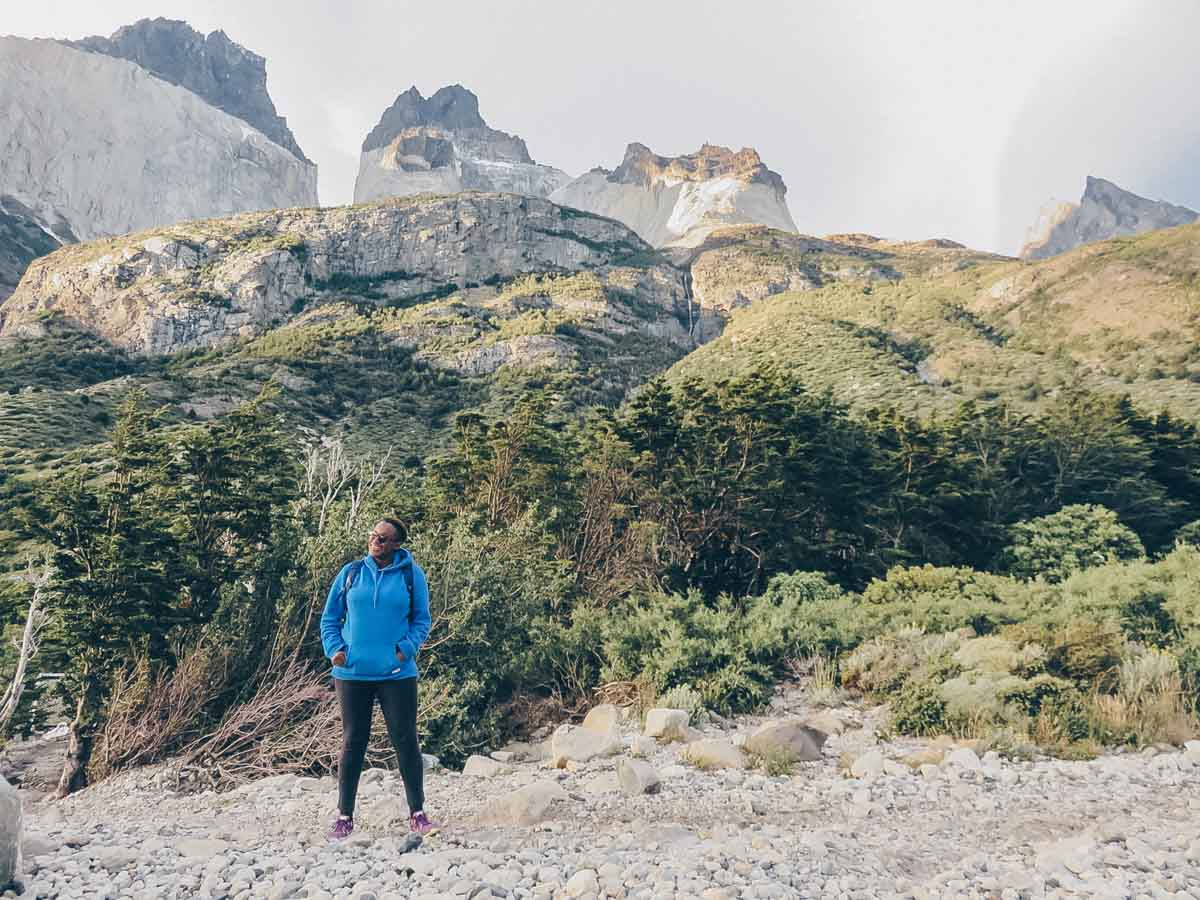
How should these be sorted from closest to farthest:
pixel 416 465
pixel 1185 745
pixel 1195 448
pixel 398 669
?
pixel 398 669 → pixel 1185 745 → pixel 1195 448 → pixel 416 465

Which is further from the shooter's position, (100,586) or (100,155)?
(100,155)

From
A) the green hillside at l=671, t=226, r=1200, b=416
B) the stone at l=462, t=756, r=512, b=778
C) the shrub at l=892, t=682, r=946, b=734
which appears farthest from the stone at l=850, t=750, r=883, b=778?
the green hillside at l=671, t=226, r=1200, b=416

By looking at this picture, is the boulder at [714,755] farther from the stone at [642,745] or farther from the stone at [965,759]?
the stone at [965,759]

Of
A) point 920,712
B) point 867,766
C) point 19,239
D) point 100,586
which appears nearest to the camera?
point 867,766

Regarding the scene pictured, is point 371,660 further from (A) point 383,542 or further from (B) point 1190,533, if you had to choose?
(B) point 1190,533

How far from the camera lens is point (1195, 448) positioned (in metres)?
20.3

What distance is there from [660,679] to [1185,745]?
4740 mm

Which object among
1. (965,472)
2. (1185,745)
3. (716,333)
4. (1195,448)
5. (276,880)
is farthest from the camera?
(716,333)

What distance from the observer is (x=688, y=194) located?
586 ft

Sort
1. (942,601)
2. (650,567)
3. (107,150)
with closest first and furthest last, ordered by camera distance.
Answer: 1. (942,601)
2. (650,567)
3. (107,150)

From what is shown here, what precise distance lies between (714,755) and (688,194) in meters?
187

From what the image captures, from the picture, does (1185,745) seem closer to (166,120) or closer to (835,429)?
(835,429)

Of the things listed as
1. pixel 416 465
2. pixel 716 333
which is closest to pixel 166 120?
pixel 716 333

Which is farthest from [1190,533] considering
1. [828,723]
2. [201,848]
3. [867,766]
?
[201,848]
